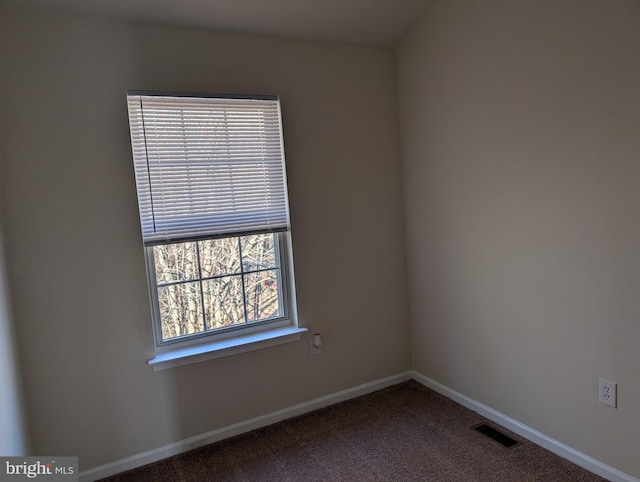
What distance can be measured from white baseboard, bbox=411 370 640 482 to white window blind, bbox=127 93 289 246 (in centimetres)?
153

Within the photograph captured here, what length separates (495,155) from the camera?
7.64ft

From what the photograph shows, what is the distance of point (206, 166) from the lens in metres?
2.37

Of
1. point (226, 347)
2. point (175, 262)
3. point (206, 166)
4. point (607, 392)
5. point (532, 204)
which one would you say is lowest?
point (607, 392)

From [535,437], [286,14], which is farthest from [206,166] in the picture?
[535,437]

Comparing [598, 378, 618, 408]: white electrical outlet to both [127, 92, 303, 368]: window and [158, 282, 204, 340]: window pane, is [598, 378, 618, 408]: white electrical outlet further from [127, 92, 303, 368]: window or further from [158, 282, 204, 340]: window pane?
[158, 282, 204, 340]: window pane

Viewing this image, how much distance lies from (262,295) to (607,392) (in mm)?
1824

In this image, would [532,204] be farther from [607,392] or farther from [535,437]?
[535,437]

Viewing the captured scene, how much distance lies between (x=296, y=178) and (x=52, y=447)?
188 cm

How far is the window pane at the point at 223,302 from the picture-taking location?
2.50 m

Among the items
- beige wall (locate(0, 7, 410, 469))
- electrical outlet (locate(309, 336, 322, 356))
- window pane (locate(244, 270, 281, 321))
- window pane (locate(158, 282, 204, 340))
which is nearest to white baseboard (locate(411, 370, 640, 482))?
beige wall (locate(0, 7, 410, 469))

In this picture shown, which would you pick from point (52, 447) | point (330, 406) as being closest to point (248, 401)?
point (330, 406)

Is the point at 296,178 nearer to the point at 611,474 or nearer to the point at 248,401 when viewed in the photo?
the point at 248,401

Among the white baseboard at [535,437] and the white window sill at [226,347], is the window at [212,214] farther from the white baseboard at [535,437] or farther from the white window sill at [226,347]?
the white baseboard at [535,437]

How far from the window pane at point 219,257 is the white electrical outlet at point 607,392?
192cm
